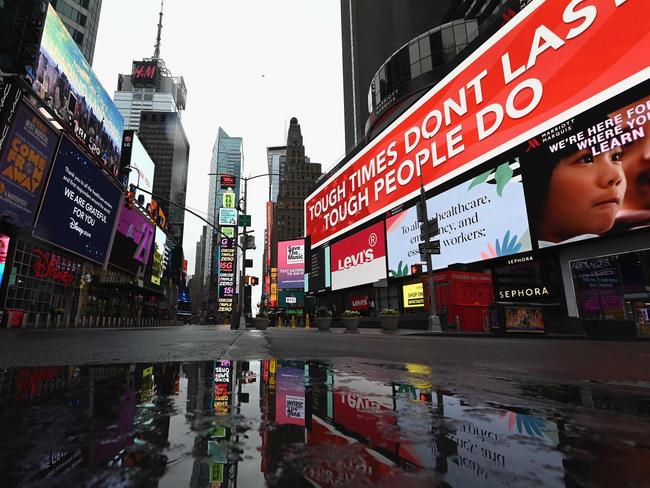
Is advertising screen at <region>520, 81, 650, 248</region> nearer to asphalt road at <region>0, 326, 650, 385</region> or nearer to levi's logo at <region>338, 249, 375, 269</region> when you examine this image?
asphalt road at <region>0, 326, 650, 385</region>

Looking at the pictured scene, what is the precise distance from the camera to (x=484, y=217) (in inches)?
628

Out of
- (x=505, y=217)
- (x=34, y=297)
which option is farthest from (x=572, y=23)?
(x=34, y=297)

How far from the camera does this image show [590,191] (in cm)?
1234

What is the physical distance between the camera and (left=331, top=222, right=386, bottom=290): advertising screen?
24578mm

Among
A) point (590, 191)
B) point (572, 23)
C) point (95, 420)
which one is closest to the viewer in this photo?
point (95, 420)

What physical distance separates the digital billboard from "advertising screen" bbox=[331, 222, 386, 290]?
82.1 ft

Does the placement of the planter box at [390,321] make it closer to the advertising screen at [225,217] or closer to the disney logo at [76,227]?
the disney logo at [76,227]

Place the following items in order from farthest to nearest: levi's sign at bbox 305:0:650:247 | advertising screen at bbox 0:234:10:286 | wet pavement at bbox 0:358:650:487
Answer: advertising screen at bbox 0:234:10:286 < levi's sign at bbox 305:0:650:247 < wet pavement at bbox 0:358:650:487

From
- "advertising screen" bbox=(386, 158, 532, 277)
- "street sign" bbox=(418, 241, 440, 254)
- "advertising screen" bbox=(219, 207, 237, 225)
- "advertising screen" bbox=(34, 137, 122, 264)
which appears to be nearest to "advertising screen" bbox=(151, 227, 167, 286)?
"advertising screen" bbox=(219, 207, 237, 225)

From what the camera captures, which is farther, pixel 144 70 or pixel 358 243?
pixel 144 70

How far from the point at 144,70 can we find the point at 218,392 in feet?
555

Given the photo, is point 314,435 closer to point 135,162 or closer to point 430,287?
point 430,287

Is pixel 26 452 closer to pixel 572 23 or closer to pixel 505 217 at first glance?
pixel 505 217

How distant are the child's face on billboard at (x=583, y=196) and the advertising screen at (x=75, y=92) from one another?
28.1 meters
